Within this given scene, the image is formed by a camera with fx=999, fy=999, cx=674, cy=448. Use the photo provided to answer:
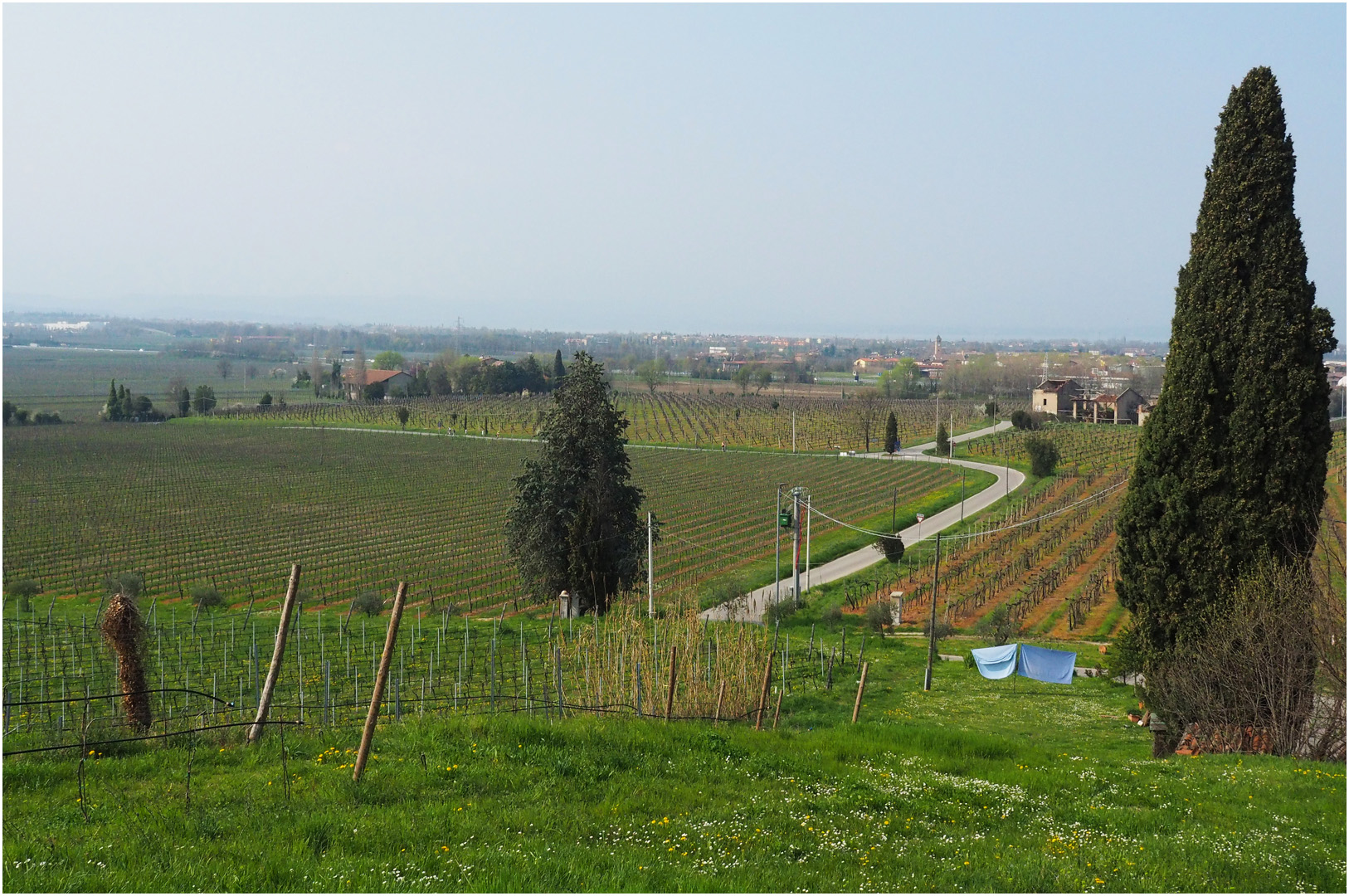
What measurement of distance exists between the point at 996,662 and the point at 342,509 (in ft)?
116

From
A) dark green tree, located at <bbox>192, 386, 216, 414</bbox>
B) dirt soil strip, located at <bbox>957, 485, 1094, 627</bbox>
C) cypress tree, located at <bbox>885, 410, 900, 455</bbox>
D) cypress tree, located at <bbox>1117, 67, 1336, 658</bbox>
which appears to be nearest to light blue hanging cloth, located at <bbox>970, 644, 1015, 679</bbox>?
dirt soil strip, located at <bbox>957, 485, 1094, 627</bbox>

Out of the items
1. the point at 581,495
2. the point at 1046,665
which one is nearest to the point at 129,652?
the point at 1046,665

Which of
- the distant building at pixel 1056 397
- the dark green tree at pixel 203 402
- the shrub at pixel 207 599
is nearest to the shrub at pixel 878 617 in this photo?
the shrub at pixel 207 599

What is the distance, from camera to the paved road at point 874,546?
27516mm

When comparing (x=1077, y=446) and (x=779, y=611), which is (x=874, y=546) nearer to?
(x=779, y=611)

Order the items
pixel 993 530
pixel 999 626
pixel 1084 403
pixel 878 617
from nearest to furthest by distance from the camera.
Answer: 1. pixel 999 626
2. pixel 878 617
3. pixel 993 530
4. pixel 1084 403

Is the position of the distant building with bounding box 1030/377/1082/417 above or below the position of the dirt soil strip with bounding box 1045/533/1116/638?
Answer: above

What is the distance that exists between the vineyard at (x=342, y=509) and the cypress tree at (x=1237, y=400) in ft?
22.5

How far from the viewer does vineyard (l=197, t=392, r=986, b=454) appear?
80.9m

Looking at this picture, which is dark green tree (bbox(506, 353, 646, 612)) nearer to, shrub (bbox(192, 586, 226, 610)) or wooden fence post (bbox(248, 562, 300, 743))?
shrub (bbox(192, 586, 226, 610))

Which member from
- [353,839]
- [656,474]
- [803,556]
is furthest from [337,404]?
[353,839]

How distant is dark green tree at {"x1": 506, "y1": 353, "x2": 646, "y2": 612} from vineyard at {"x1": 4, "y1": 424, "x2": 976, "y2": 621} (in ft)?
6.59

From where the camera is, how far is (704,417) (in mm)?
98125

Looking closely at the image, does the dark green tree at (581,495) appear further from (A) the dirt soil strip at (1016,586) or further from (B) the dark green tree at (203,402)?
(B) the dark green tree at (203,402)
